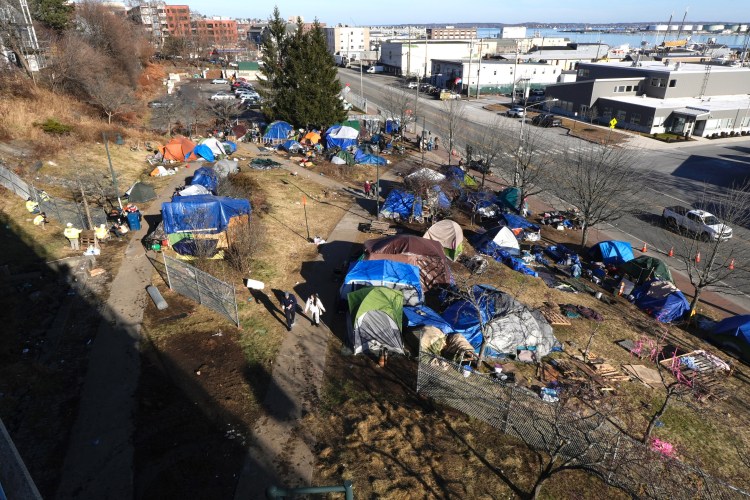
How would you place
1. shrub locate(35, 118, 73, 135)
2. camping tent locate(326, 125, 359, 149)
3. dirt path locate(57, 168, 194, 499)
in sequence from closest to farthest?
dirt path locate(57, 168, 194, 499)
shrub locate(35, 118, 73, 135)
camping tent locate(326, 125, 359, 149)

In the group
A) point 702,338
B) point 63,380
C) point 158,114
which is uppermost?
point 158,114

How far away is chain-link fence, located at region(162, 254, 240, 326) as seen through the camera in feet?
50.1

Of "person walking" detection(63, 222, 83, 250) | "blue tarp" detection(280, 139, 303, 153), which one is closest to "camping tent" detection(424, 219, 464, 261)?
"person walking" detection(63, 222, 83, 250)

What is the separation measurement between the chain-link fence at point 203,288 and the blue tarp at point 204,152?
60.7 ft

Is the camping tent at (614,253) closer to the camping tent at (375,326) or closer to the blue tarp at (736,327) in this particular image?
the blue tarp at (736,327)

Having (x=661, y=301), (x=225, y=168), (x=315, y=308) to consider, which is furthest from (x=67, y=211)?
(x=661, y=301)

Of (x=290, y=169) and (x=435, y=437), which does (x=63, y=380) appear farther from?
(x=290, y=169)

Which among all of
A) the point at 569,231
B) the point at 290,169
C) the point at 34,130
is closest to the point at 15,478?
the point at 569,231

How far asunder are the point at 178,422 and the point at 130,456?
126cm

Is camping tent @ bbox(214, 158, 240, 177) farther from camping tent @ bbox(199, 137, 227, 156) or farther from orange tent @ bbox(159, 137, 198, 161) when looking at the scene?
orange tent @ bbox(159, 137, 198, 161)

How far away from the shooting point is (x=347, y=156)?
33.9 m

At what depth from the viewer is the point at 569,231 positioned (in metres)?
25.0

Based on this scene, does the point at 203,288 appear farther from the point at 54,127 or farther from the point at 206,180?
the point at 54,127

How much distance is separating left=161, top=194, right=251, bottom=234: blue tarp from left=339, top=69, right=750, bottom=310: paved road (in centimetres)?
2070
